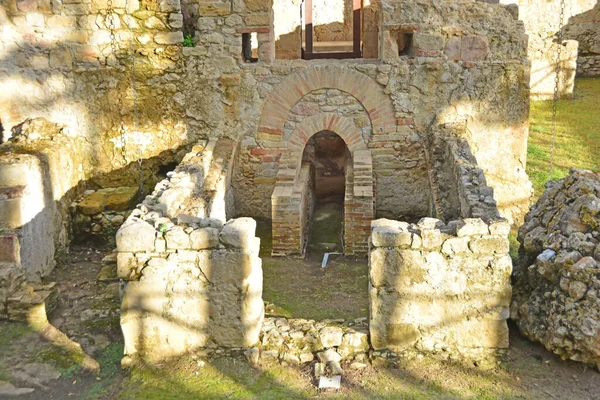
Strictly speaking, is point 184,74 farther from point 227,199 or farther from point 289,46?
point 289,46

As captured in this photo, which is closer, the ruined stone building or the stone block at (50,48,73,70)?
the ruined stone building

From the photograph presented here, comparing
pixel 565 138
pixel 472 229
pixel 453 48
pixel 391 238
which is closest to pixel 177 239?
pixel 391 238

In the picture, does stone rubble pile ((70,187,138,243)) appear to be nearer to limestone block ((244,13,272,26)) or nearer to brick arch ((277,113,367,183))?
brick arch ((277,113,367,183))

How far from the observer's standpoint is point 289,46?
34.0ft

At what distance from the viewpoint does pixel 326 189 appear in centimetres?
1070

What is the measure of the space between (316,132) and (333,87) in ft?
2.13

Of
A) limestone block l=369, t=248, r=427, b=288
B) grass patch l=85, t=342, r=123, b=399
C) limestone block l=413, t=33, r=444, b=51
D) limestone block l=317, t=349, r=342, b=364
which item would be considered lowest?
grass patch l=85, t=342, r=123, b=399

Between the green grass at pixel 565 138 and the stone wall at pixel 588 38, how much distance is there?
2.07 meters

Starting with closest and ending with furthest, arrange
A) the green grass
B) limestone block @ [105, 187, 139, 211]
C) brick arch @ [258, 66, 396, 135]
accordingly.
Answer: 1. limestone block @ [105, 187, 139, 211]
2. brick arch @ [258, 66, 396, 135]
3. the green grass

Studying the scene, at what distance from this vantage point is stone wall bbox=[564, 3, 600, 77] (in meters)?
16.4

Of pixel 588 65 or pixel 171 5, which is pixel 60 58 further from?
pixel 588 65

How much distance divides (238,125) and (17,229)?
3.32 m

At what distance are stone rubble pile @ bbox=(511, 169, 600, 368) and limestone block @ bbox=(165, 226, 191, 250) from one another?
107 inches

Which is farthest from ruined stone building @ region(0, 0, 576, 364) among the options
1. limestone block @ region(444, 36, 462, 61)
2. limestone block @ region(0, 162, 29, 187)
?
limestone block @ region(0, 162, 29, 187)
